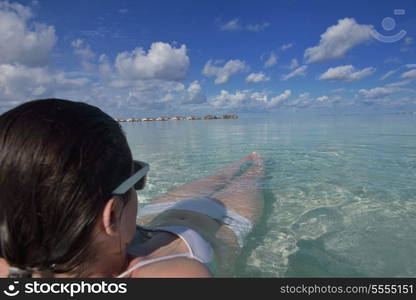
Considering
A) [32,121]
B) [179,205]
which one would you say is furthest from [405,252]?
[32,121]

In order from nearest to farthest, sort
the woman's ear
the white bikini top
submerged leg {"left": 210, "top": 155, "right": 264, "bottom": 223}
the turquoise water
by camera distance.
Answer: the woman's ear
the white bikini top
the turquoise water
submerged leg {"left": 210, "top": 155, "right": 264, "bottom": 223}

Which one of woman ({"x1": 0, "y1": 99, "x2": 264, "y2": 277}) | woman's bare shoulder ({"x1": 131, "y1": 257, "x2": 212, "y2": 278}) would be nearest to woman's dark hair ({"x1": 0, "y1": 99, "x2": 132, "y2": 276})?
woman ({"x1": 0, "y1": 99, "x2": 264, "y2": 277})

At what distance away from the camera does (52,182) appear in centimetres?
84

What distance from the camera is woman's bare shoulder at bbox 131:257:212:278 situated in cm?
121

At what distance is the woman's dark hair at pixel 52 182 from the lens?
2.71 feet

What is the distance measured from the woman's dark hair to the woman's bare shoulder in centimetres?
33

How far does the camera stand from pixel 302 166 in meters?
6.07
